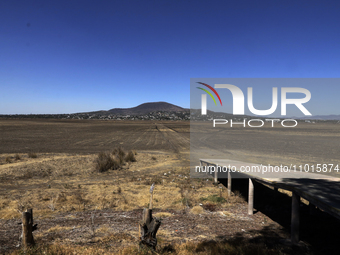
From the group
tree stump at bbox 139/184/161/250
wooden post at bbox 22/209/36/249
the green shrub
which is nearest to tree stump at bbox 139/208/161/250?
tree stump at bbox 139/184/161/250

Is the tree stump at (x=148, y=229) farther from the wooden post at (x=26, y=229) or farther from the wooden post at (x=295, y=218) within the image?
the wooden post at (x=295, y=218)

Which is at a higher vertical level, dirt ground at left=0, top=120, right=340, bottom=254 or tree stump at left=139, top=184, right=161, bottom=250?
tree stump at left=139, top=184, right=161, bottom=250

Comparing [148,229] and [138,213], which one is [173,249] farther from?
[138,213]

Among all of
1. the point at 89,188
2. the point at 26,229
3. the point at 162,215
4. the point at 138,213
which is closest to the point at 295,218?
the point at 162,215

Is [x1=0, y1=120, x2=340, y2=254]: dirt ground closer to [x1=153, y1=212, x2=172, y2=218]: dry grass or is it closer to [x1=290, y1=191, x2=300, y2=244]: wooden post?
[x1=153, y1=212, x2=172, y2=218]: dry grass

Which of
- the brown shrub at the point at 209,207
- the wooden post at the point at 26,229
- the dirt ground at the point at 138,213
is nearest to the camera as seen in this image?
the wooden post at the point at 26,229

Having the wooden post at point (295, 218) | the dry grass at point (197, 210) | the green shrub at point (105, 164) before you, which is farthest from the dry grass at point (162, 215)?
the green shrub at point (105, 164)

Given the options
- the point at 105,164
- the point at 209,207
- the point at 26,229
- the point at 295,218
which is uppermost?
the point at 26,229

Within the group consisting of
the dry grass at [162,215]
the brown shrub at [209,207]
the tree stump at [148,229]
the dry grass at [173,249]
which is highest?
the tree stump at [148,229]

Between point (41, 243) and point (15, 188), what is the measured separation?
611 centimetres

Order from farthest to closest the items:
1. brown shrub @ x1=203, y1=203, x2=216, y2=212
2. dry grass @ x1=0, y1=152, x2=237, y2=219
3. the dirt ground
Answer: dry grass @ x1=0, y1=152, x2=237, y2=219 → brown shrub @ x1=203, y1=203, x2=216, y2=212 → the dirt ground

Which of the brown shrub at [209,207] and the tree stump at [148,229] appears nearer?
the tree stump at [148,229]

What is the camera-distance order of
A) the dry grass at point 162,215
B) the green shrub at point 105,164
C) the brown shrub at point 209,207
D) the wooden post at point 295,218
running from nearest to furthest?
the wooden post at point 295,218, the dry grass at point 162,215, the brown shrub at point 209,207, the green shrub at point 105,164

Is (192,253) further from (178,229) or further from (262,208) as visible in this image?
(262,208)
